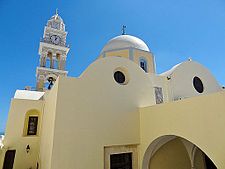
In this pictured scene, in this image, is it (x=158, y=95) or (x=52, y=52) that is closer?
(x=158, y=95)

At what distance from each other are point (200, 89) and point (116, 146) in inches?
268

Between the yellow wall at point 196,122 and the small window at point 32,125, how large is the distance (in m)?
5.99

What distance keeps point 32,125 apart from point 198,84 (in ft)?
33.4

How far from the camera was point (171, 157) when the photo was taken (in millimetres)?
7332

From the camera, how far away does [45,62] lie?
48.8ft

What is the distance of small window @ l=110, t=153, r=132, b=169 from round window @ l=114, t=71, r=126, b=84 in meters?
3.12

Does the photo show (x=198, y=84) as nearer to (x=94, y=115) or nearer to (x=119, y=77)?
(x=119, y=77)

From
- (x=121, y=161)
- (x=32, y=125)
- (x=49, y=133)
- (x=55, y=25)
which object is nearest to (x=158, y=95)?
(x=121, y=161)

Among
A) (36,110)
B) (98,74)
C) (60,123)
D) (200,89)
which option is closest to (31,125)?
(36,110)

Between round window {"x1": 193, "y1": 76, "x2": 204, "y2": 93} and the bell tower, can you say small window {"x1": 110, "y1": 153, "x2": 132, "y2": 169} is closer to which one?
round window {"x1": 193, "y1": 76, "x2": 204, "y2": 93}

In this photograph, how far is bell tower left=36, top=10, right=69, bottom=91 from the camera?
14020 millimetres

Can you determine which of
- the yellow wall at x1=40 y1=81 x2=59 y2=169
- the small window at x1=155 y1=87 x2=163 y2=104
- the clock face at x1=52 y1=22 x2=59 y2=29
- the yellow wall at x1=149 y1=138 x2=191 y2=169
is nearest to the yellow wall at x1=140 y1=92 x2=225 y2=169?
the yellow wall at x1=149 y1=138 x2=191 y2=169

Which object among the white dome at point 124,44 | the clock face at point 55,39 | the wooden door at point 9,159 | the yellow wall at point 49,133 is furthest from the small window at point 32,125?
the clock face at point 55,39

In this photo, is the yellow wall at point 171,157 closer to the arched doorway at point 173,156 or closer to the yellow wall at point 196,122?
the arched doorway at point 173,156
